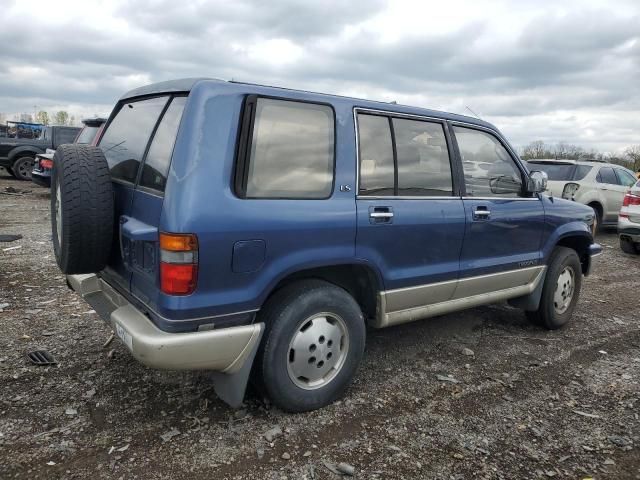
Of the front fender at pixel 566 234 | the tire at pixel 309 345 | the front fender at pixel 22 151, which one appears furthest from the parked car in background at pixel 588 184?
the front fender at pixel 22 151

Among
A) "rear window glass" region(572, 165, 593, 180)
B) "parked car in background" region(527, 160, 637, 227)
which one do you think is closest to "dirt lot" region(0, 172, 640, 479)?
"parked car in background" region(527, 160, 637, 227)

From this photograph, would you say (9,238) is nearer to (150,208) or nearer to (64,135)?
(150,208)

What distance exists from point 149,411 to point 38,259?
433 cm

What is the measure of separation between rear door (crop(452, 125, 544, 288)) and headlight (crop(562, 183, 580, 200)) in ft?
21.8

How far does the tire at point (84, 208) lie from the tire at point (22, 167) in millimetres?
14937

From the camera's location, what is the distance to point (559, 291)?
479 centimetres

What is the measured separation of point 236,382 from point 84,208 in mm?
1255

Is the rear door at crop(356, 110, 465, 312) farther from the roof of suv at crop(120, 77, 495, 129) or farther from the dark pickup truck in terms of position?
the dark pickup truck

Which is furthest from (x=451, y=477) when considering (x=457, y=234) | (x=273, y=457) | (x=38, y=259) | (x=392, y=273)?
(x=38, y=259)

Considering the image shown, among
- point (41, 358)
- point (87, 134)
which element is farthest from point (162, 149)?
point (87, 134)

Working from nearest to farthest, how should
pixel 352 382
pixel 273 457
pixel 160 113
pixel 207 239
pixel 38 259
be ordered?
pixel 207 239, pixel 273 457, pixel 160 113, pixel 352 382, pixel 38 259

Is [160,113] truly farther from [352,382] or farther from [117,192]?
[352,382]

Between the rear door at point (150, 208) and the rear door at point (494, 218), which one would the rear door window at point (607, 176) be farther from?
the rear door at point (150, 208)

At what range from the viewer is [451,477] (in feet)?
8.57
